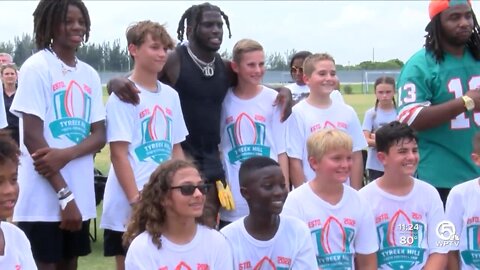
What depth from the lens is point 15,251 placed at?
381 centimetres

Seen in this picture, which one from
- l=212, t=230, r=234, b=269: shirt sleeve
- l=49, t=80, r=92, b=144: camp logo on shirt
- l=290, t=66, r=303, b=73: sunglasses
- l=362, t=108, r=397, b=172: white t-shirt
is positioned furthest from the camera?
l=362, t=108, r=397, b=172: white t-shirt

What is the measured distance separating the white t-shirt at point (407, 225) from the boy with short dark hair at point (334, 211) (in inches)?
6.6

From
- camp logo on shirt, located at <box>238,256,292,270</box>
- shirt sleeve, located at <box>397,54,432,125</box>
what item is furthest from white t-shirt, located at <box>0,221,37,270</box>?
shirt sleeve, located at <box>397,54,432,125</box>

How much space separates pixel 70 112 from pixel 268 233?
140 centimetres

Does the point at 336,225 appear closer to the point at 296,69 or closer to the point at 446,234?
the point at 446,234

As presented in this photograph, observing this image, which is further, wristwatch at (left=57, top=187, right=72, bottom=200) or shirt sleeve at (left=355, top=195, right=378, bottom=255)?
shirt sleeve at (left=355, top=195, right=378, bottom=255)

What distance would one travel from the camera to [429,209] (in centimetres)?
512

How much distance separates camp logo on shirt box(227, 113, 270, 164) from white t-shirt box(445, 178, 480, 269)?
4.41 ft

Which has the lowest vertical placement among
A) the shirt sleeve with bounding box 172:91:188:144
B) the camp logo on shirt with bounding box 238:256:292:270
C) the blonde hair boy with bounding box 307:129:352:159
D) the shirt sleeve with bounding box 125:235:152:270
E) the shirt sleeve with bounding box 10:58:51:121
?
the camp logo on shirt with bounding box 238:256:292:270

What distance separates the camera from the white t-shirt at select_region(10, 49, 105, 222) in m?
4.55

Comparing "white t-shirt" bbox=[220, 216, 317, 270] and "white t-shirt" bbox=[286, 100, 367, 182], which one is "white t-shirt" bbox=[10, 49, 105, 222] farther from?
"white t-shirt" bbox=[286, 100, 367, 182]

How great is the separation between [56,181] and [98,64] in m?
23.6

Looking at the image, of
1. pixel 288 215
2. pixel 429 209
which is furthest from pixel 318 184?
pixel 429 209

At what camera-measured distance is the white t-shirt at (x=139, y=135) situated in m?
4.85
